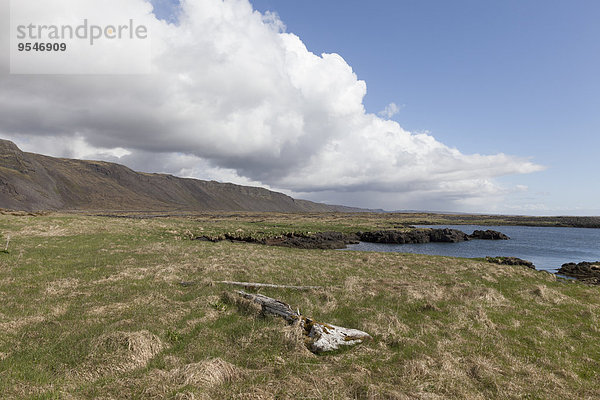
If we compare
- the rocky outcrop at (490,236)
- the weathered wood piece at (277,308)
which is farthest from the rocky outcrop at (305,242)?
the rocky outcrop at (490,236)

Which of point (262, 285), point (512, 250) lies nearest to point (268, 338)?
point (262, 285)

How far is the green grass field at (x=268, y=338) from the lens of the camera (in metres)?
8.58

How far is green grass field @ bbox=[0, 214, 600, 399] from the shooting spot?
8.58 meters

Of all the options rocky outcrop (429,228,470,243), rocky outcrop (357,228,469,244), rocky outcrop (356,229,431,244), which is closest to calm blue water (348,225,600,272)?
rocky outcrop (356,229,431,244)

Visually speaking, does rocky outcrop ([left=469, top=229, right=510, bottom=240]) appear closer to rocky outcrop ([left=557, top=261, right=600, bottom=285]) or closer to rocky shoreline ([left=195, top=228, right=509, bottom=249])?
rocky shoreline ([left=195, top=228, right=509, bottom=249])

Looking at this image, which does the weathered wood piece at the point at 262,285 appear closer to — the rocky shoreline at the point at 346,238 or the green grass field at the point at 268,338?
the green grass field at the point at 268,338

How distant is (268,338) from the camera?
11859mm

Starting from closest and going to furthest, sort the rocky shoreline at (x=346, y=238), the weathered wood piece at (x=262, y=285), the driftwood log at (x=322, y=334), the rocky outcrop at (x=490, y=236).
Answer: the driftwood log at (x=322, y=334), the weathered wood piece at (x=262, y=285), the rocky shoreline at (x=346, y=238), the rocky outcrop at (x=490, y=236)

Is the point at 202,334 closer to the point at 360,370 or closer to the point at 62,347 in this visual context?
the point at 62,347

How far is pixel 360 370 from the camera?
31.6 ft

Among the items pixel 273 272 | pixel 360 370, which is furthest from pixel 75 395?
pixel 273 272

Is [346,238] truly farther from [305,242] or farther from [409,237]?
[305,242]

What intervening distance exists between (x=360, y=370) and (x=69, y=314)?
45.9 feet

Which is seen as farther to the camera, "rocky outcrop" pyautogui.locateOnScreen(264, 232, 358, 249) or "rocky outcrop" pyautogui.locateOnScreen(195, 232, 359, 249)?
"rocky outcrop" pyautogui.locateOnScreen(264, 232, 358, 249)
